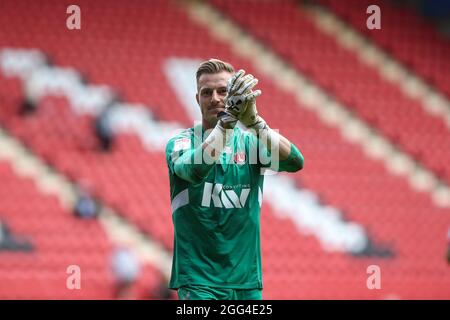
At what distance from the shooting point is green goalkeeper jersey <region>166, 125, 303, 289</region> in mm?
3252

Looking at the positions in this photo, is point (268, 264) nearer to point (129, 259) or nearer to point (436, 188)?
point (129, 259)

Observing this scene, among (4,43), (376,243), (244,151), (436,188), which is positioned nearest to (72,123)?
(4,43)

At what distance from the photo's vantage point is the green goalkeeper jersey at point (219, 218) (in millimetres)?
3252

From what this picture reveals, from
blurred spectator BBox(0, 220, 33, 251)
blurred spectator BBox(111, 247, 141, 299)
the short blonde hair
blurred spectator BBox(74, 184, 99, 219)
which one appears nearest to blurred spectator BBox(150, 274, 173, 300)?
blurred spectator BBox(111, 247, 141, 299)

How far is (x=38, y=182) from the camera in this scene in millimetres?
7695

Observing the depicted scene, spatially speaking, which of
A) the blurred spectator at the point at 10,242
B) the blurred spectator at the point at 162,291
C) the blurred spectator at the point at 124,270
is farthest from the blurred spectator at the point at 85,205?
the blurred spectator at the point at 162,291

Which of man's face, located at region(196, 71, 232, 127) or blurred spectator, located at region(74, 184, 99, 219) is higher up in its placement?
blurred spectator, located at region(74, 184, 99, 219)

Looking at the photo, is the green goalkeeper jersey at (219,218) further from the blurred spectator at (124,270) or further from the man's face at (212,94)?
the blurred spectator at (124,270)

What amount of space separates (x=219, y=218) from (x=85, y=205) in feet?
15.1

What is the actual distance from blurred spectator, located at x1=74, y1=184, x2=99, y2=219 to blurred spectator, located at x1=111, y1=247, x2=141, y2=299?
447mm

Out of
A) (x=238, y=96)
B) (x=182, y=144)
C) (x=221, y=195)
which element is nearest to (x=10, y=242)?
(x=182, y=144)

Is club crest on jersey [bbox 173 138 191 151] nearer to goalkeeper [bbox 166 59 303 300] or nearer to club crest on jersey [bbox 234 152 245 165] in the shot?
goalkeeper [bbox 166 59 303 300]

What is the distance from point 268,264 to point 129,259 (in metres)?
1.39

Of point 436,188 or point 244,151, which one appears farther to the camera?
point 436,188
